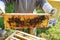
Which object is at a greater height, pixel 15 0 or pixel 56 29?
pixel 15 0

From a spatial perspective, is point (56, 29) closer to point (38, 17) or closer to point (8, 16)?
point (38, 17)

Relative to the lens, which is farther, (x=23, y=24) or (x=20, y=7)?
(x=20, y=7)

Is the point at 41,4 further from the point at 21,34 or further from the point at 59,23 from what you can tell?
the point at 59,23

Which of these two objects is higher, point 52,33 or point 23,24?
point 23,24

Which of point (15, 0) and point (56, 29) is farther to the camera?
point (56, 29)

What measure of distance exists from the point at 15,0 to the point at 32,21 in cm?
33

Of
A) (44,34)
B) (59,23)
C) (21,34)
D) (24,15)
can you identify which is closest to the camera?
(24,15)

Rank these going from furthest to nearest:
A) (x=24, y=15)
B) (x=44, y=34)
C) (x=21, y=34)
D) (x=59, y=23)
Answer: (x=59, y=23) → (x=44, y=34) → (x=21, y=34) → (x=24, y=15)

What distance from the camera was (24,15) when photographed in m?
1.09

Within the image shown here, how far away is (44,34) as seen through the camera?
1.60m

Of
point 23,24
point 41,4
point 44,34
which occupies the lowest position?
point 44,34

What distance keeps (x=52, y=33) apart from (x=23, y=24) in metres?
0.55

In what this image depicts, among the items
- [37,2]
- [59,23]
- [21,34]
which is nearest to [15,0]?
[37,2]

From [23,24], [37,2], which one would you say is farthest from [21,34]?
[37,2]
